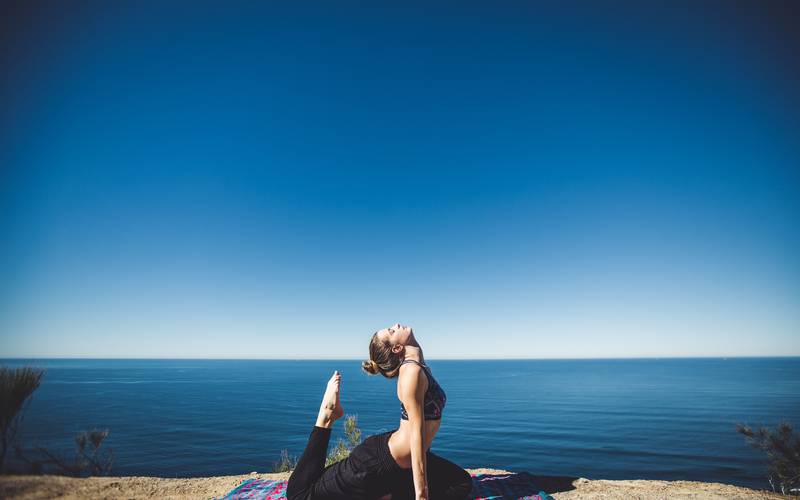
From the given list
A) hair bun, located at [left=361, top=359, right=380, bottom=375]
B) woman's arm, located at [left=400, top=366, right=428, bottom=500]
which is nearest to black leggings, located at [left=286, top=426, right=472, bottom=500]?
woman's arm, located at [left=400, top=366, right=428, bottom=500]

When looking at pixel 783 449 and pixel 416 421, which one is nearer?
pixel 416 421

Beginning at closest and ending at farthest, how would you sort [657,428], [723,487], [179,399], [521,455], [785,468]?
[723,487] → [785,468] → [521,455] → [657,428] → [179,399]

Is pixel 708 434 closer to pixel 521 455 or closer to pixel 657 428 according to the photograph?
pixel 657 428

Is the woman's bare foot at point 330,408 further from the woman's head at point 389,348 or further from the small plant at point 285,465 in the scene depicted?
the small plant at point 285,465

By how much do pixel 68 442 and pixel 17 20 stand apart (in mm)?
33493

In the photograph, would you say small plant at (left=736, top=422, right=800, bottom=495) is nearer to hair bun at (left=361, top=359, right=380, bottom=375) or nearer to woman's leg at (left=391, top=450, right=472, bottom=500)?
woman's leg at (left=391, top=450, right=472, bottom=500)

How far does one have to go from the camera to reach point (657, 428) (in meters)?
32.9

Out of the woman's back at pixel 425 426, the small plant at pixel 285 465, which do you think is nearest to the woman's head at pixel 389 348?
the woman's back at pixel 425 426

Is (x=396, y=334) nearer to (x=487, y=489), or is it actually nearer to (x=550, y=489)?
(x=487, y=489)

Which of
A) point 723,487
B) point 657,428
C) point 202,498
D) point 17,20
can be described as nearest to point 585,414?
point 657,428

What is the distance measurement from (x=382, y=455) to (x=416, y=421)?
85 centimetres

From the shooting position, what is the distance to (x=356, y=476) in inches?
162

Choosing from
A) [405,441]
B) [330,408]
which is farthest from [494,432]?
[330,408]

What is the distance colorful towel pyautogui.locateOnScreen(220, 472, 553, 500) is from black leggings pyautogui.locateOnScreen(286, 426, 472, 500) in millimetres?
1558
